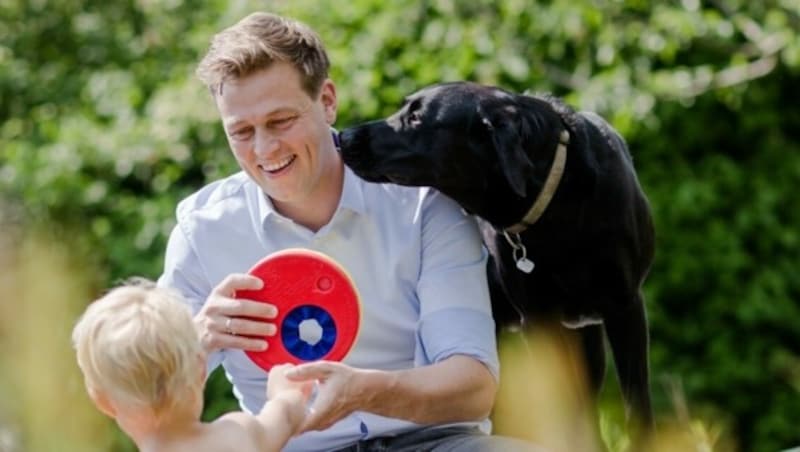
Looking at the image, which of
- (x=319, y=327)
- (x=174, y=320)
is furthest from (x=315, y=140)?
(x=174, y=320)

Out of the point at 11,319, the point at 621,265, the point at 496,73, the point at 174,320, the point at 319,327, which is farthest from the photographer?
the point at 496,73

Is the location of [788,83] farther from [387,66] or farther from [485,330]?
[485,330]

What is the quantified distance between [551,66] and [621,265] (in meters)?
3.14

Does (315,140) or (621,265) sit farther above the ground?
(315,140)

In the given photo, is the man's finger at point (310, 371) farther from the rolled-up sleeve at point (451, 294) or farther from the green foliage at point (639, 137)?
the green foliage at point (639, 137)

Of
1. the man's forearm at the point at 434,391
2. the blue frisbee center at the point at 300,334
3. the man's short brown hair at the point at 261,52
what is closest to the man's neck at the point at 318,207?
the man's short brown hair at the point at 261,52

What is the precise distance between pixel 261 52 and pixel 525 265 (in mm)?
892

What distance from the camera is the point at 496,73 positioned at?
706cm

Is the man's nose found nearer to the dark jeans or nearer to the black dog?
the black dog

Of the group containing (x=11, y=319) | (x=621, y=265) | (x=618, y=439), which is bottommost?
(x=618, y=439)

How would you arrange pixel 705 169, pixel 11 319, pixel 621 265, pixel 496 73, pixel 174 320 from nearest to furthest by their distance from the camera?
pixel 174 320 → pixel 621 265 → pixel 11 319 → pixel 496 73 → pixel 705 169

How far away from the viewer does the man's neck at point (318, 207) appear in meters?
4.04

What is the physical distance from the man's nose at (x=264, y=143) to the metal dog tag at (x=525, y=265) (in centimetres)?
76

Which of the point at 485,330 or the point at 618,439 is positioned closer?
the point at 485,330
